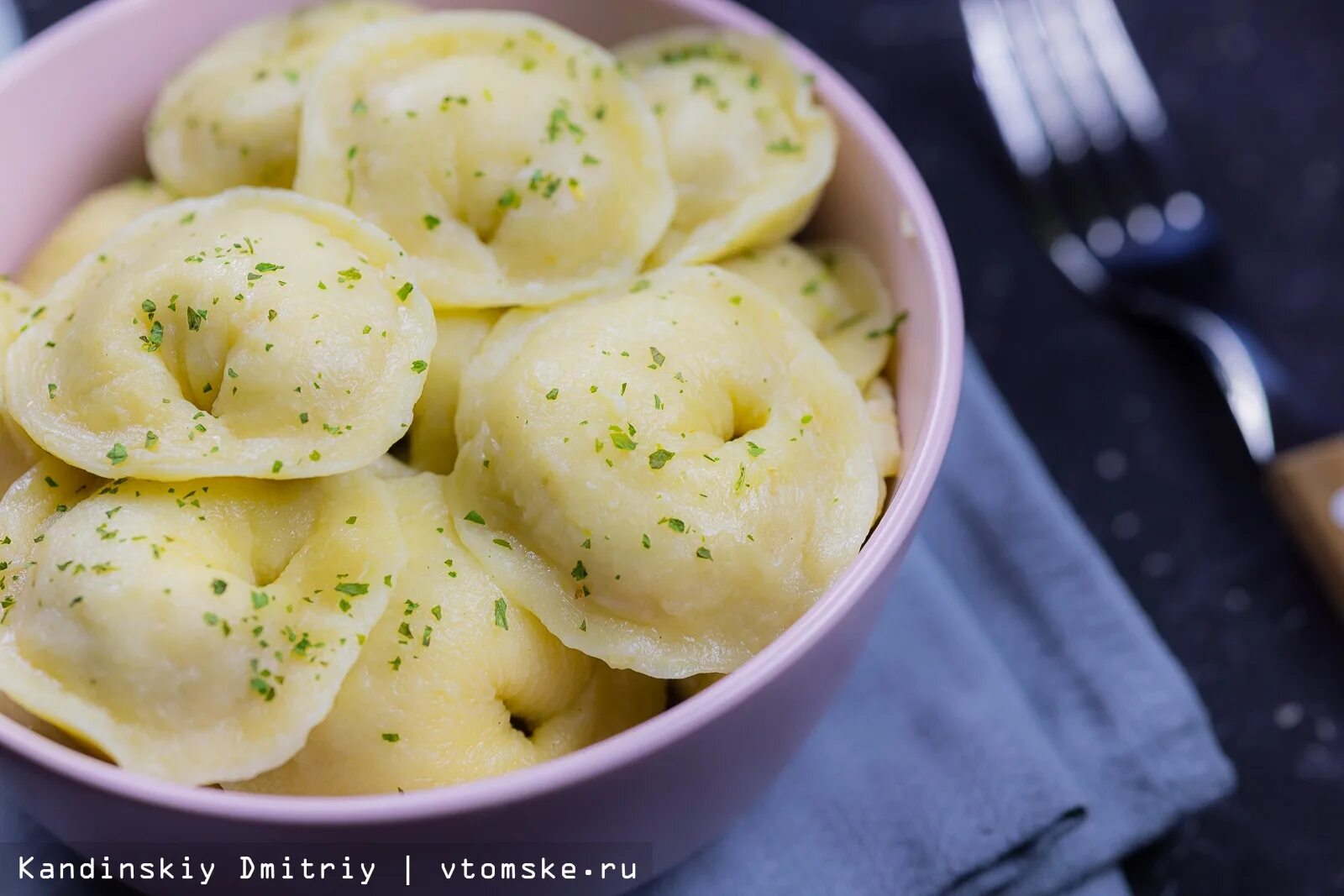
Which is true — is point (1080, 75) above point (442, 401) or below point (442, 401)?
below

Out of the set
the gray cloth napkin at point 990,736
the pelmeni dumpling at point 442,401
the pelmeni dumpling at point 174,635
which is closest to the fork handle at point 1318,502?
the gray cloth napkin at point 990,736

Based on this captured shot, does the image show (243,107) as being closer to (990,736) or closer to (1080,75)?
(990,736)

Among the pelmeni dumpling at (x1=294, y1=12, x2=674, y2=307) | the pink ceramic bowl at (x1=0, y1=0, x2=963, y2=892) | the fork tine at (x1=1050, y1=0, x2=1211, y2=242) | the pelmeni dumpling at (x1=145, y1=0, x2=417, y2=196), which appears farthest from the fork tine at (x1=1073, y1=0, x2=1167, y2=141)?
the pelmeni dumpling at (x1=145, y1=0, x2=417, y2=196)

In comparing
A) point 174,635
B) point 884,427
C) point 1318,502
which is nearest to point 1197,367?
point 1318,502

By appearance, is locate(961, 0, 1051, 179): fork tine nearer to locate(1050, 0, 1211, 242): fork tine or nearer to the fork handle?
locate(1050, 0, 1211, 242): fork tine

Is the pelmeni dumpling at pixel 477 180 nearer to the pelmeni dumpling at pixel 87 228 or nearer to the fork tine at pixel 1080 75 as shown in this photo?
the pelmeni dumpling at pixel 87 228

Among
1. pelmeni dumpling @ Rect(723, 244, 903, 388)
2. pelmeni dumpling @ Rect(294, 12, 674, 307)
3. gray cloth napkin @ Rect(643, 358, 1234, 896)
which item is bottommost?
gray cloth napkin @ Rect(643, 358, 1234, 896)
